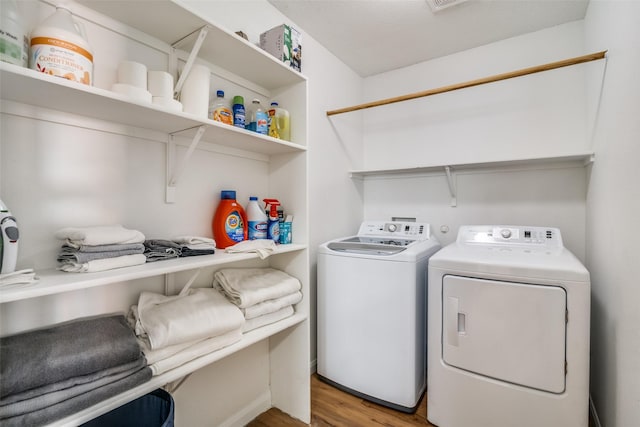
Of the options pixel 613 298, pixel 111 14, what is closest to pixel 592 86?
pixel 613 298

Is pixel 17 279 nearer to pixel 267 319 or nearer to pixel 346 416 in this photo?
pixel 267 319

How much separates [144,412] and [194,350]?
277 mm

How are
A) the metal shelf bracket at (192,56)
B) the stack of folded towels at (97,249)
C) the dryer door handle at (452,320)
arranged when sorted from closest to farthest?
1. the stack of folded towels at (97,249)
2. the metal shelf bracket at (192,56)
3. the dryer door handle at (452,320)

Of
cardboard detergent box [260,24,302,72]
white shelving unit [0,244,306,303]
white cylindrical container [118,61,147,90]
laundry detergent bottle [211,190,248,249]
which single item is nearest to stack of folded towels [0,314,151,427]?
white shelving unit [0,244,306,303]

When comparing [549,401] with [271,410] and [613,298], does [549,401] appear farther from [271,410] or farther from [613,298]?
[271,410]

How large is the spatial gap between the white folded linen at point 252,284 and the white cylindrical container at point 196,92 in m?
0.76

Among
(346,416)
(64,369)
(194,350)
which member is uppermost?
(64,369)

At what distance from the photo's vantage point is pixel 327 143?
95.3 inches

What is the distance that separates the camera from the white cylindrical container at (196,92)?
124 cm

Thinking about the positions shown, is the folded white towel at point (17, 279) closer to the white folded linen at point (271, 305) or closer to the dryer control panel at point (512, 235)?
the white folded linen at point (271, 305)

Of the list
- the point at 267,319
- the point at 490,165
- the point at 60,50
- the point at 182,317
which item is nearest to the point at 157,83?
the point at 60,50

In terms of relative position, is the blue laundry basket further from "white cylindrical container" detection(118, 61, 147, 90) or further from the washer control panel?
the washer control panel

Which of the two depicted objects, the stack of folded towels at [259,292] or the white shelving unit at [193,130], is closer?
the white shelving unit at [193,130]

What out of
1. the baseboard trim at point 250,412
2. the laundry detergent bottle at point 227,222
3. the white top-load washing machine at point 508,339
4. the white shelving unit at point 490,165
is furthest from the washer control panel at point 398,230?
the baseboard trim at point 250,412
